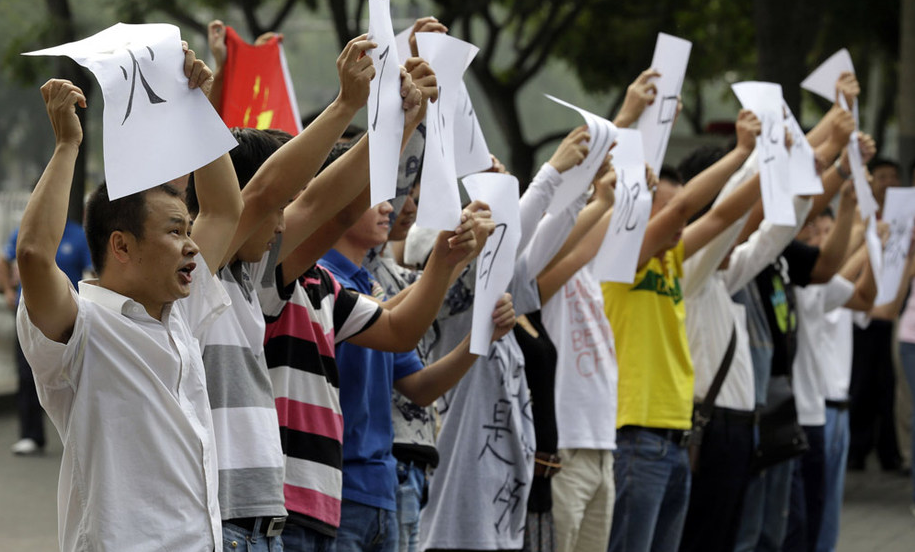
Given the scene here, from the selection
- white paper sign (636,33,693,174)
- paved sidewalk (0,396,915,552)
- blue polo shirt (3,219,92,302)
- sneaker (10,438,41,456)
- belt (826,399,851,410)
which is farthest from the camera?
sneaker (10,438,41,456)

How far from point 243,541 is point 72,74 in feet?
28.2

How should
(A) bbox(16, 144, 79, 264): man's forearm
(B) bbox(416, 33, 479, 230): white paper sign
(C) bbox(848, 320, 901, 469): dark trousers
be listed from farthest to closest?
(C) bbox(848, 320, 901, 469): dark trousers
(B) bbox(416, 33, 479, 230): white paper sign
(A) bbox(16, 144, 79, 264): man's forearm

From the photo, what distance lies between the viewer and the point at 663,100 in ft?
17.4

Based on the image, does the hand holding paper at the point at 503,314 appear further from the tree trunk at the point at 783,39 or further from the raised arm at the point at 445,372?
the tree trunk at the point at 783,39

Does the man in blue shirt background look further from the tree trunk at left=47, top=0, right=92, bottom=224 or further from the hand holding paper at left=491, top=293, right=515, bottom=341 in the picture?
the hand holding paper at left=491, top=293, right=515, bottom=341

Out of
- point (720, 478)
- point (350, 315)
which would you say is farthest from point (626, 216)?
point (350, 315)

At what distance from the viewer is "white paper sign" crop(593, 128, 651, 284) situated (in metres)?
4.76

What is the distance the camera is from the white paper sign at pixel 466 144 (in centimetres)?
408

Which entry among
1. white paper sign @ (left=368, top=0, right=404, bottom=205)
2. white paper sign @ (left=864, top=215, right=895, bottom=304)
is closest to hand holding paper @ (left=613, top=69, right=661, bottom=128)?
white paper sign @ (left=864, top=215, right=895, bottom=304)

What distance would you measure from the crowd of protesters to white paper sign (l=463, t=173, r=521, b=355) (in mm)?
81

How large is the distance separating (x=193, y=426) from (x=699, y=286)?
128 inches

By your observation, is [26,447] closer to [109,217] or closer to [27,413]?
[27,413]

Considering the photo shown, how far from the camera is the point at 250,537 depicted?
10.1 ft

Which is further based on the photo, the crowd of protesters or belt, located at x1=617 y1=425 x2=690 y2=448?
belt, located at x1=617 y1=425 x2=690 y2=448
